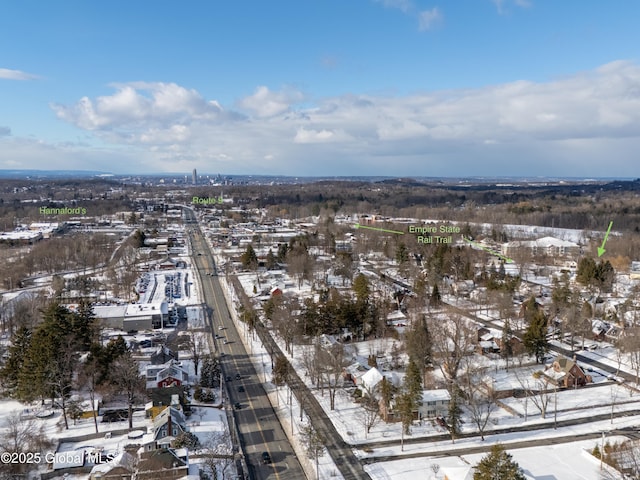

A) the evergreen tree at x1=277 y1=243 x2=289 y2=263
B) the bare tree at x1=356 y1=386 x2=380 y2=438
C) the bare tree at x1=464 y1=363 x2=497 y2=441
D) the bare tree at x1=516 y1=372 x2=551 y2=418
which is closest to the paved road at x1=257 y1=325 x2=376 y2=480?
the bare tree at x1=356 y1=386 x2=380 y2=438

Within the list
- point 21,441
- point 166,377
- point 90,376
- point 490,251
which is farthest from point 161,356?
point 490,251

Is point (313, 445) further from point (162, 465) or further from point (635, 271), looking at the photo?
point (635, 271)

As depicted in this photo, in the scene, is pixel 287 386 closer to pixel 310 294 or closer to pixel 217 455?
pixel 217 455

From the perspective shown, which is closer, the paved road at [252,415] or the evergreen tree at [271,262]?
the paved road at [252,415]

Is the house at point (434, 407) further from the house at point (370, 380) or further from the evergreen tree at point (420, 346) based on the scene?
the evergreen tree at point (420, 346)

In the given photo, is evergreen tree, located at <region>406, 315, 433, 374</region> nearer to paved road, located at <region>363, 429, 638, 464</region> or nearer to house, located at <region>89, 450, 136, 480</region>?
paved road, located at <region>363, 429, 638, 464</region>

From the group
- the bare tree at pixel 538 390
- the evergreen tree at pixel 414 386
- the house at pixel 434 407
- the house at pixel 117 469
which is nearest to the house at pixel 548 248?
the bare tree at pixel 538 390

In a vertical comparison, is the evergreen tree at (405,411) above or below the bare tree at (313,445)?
above
